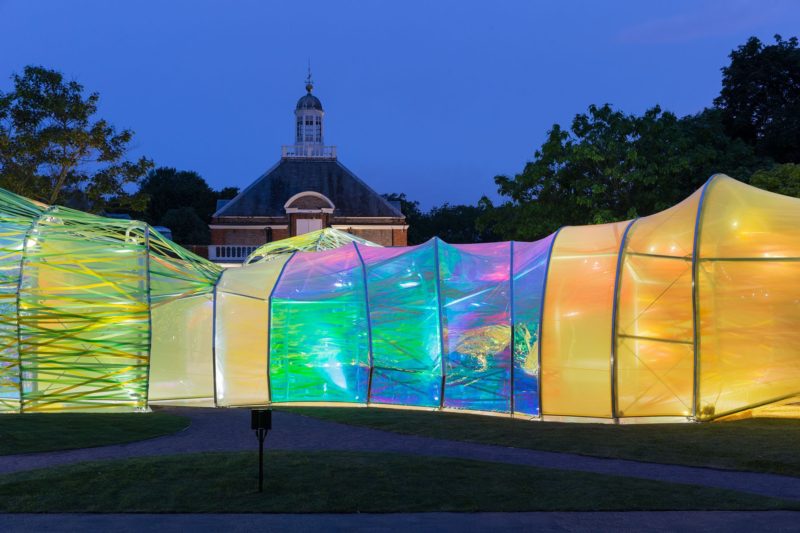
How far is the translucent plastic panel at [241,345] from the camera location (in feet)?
78.6

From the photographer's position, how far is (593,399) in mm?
21156

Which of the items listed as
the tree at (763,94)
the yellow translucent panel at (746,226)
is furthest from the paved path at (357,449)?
the tree at (763,94)

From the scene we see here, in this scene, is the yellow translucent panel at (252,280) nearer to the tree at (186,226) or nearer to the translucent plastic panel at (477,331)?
the translucent plastic panel at (477,331)

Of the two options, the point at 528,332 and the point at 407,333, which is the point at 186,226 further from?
the point at 528,332

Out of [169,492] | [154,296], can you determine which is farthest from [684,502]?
[154,296]

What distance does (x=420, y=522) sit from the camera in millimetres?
13617

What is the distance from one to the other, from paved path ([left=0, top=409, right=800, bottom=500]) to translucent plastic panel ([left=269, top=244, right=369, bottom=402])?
4.10ft

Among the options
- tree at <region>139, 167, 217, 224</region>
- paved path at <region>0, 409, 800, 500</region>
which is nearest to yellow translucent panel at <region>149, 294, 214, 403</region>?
paved path at <region>0, 409, 800, 500</region>

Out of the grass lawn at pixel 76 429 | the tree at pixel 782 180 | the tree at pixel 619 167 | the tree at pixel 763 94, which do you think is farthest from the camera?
the tree at pixel 763 94

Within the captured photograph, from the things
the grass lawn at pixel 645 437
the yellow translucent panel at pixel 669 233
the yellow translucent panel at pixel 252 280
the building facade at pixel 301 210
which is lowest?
the grass lawn at pixel 645 437

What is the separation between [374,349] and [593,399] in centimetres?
578

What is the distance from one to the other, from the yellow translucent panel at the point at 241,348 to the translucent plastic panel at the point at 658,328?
30.2 ft

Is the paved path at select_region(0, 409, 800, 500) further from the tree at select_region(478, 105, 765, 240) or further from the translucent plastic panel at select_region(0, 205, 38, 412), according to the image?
the tree at select_region(478, 105, 765, 240)

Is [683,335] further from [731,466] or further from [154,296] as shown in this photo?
[154,296]
